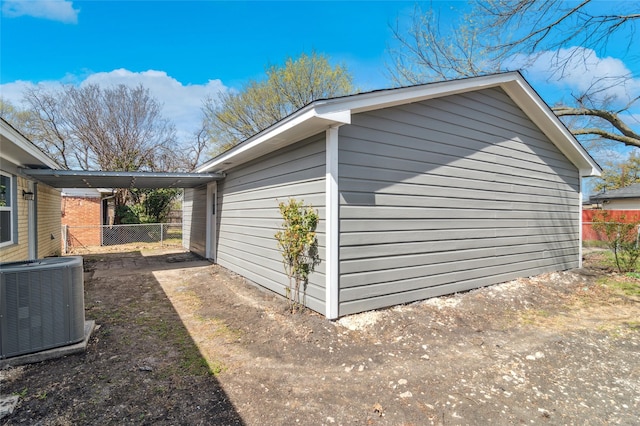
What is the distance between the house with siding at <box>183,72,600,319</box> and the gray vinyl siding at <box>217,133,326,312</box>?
1.1 inches

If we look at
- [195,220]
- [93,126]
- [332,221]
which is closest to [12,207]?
[195,220]

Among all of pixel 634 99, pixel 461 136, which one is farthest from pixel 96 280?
pixel 634 99

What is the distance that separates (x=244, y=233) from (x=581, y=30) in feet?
26.7

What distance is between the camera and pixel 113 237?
13.9m

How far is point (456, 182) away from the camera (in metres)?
5.45

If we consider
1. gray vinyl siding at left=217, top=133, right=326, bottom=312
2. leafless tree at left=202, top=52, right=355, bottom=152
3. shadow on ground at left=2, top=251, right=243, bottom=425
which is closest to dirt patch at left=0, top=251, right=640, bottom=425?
shadow on ground at left=2, top=251, right=243, bottom=425

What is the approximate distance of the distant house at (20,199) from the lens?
4.81 meters

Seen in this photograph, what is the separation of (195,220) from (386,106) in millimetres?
8864

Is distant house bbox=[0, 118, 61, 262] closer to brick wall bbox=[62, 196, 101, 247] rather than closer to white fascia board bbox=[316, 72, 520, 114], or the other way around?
white fascia board bbox=[316, 72, 520, 114]

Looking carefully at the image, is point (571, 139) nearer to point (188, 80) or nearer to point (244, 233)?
point (244, 233)

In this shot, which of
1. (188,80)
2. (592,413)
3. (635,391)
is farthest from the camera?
(188,80)

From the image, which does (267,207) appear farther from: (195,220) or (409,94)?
(195,220)

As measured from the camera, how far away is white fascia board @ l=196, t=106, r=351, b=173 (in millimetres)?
3711

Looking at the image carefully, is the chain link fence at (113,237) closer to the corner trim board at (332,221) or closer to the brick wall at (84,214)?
the brick wall at (84,214)
